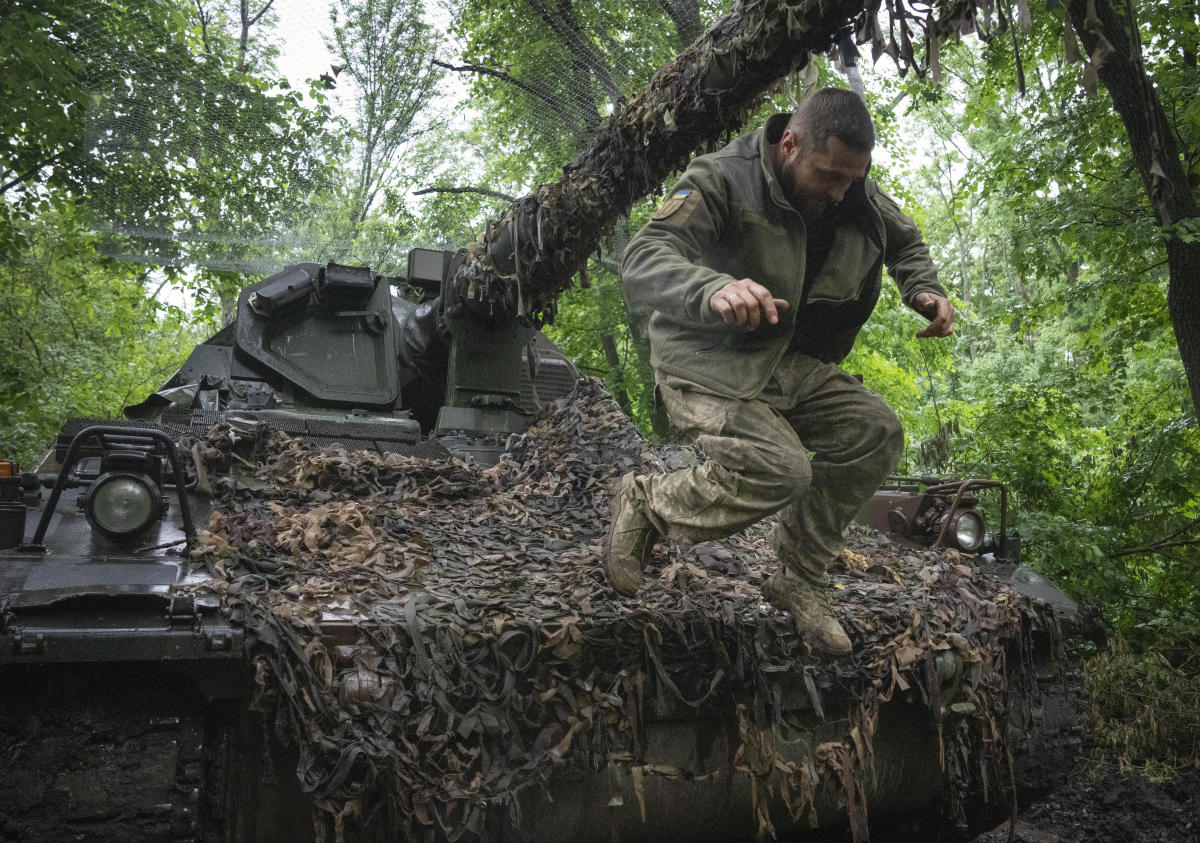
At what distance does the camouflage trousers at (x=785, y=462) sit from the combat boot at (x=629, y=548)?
0.19 feet

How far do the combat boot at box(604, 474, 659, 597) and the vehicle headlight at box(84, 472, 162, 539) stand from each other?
1365mm

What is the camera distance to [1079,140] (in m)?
7.29

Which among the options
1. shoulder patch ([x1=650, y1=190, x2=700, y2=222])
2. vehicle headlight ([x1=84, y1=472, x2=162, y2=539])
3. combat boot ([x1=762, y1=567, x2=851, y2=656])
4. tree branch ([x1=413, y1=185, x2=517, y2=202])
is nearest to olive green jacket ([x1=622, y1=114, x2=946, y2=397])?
shoulder patch ([x1=650, y1=190, x2=700, y2=222])

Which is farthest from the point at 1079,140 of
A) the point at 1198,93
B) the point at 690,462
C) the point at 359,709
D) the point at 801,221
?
the point at 359,709

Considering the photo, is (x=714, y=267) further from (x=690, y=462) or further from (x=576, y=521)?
(x=690, y=462)

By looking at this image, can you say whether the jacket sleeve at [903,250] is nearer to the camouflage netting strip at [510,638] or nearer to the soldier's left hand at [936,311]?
the soldier's left hand at [936,311]

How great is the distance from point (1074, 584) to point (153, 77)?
24.6 feet

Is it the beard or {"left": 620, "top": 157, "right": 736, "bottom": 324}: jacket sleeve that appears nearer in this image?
{"left": 620, "top": 157, "right": 736, "bottom": 324}: jacket sleeve

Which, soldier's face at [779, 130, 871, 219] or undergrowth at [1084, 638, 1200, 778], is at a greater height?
soldier's face at [779, 130, 871, 219]

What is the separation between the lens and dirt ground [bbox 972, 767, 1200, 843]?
461 centimetres

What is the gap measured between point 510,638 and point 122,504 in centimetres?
120

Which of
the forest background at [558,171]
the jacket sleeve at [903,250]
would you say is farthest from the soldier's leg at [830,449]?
the forest background at [558,171]

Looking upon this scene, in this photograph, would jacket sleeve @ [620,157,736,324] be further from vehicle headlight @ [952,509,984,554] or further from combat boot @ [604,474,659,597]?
vehicle headlight @ [952,509,984,554]

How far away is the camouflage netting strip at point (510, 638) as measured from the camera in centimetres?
271
